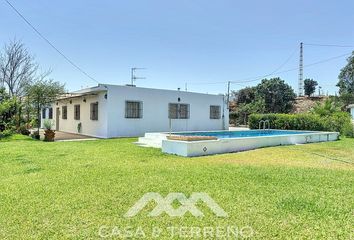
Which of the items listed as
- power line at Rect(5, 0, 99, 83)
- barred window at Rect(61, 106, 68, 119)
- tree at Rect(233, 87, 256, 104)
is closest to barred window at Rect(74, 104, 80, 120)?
barred window at Rect(61, 106, 68, 119)

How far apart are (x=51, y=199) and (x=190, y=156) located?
19.5 ft

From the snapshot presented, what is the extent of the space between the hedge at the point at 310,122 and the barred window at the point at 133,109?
11734mm

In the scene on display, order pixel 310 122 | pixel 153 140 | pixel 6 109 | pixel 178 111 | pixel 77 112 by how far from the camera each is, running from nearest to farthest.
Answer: pixel 153 140 → pixel 6 109 → pixel 178 111 → pixel 310 122 → pixel 77 112

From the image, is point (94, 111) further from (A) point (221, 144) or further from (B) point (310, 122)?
(B) point (310, 122)

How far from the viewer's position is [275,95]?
40344 millimetres

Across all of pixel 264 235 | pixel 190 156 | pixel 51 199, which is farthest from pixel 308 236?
pixel 190 156

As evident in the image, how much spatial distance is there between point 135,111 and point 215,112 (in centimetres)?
794

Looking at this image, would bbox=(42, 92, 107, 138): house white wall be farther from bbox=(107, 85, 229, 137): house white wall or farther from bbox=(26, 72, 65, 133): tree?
bbox=(26, 72, 65, 133): tree

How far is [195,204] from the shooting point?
491 centimetres

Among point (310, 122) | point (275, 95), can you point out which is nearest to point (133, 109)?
point (310, 122)

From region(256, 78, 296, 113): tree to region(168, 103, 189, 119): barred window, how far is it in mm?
20857

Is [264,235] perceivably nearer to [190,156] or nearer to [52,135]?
[190,156]

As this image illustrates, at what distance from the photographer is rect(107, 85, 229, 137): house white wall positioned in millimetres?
18828

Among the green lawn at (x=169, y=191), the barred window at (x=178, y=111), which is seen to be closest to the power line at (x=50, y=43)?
the green lawn at (x=169, y=191)
